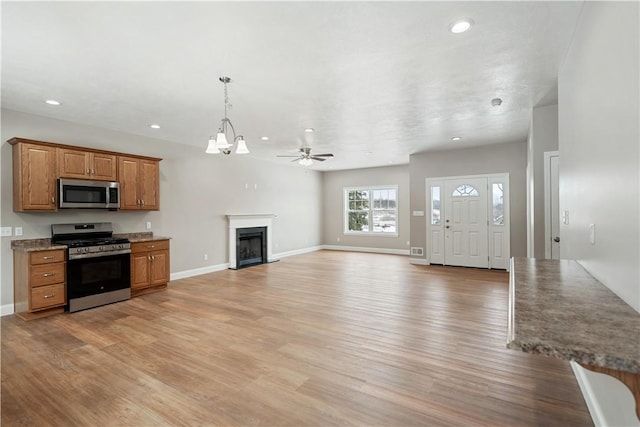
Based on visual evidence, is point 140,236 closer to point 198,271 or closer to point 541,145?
point 198,271

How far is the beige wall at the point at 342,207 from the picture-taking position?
30.5 feet

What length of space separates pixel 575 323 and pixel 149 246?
555cm

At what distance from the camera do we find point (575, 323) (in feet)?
3.58

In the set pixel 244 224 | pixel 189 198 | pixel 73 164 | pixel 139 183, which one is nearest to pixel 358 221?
pixel 244 224

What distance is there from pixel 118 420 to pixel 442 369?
2400 mm

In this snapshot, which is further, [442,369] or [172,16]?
[442,369]

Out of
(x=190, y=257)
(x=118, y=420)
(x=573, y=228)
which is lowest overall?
(x=118, y=420)

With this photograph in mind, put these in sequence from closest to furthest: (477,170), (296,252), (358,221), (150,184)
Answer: (150,184)
(477,170)
(296,252)
(358,221)

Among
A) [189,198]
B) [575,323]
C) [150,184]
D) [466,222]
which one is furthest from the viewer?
[466,222]

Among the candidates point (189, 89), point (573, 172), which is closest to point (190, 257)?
point (189, 89)

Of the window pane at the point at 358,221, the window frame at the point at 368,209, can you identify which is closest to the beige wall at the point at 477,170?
the window frame at the point at 368,209

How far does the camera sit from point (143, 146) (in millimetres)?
5629

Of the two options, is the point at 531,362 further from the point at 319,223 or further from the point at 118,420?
the point at 319,223

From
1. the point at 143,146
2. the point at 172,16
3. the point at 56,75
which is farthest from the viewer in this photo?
the point at 143,146
